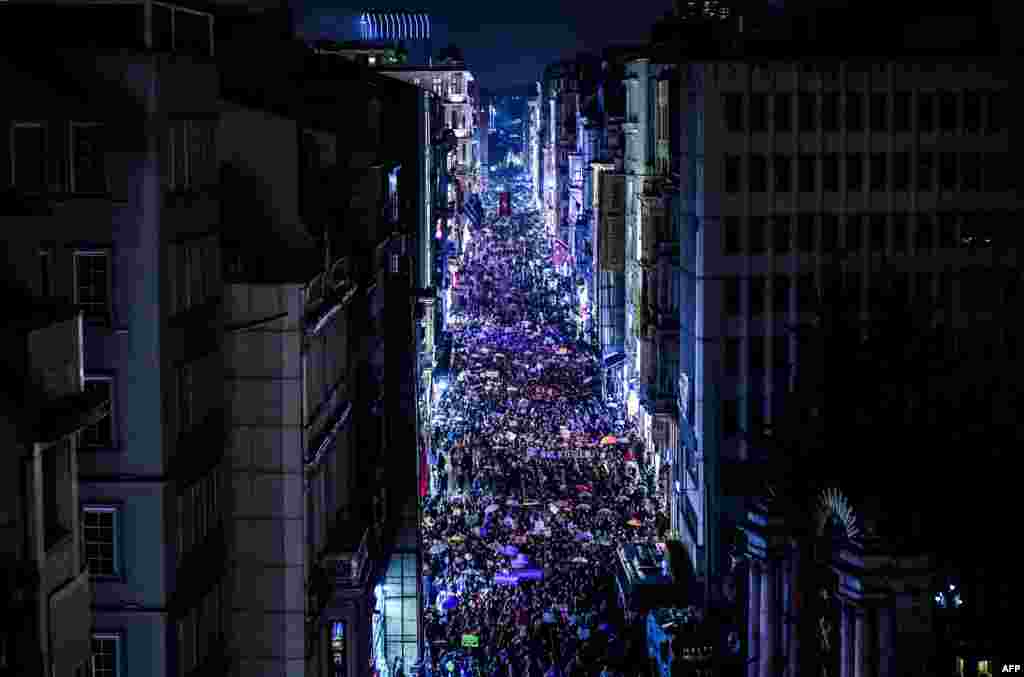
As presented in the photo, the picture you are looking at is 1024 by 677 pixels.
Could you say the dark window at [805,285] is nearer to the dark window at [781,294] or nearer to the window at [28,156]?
the dark window at [781,294]

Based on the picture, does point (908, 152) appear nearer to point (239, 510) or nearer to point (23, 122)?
point (239, 510)

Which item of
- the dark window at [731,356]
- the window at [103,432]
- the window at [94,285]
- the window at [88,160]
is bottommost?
the dark window at [731,356]

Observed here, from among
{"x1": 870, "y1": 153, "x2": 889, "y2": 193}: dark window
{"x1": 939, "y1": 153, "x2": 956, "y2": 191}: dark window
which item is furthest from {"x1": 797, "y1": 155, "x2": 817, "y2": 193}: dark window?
{"x1": 939, "y1": 153, "x2": 956, "y2": 191}: dark window

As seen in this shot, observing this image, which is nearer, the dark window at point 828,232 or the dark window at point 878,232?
the dark window at point 828,232

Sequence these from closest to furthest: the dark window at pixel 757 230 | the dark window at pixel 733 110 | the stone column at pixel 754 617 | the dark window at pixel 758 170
→ the stone column at pixel 754 617, the dark window at pixel 733 110, the dark window at pixel 758 170, the dark window at pixel 757 230

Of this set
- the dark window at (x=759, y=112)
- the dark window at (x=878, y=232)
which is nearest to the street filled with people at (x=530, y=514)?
the dark window at (x=878, y=232)

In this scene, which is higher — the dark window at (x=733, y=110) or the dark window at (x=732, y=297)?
the dark window at (x=733, y=110)

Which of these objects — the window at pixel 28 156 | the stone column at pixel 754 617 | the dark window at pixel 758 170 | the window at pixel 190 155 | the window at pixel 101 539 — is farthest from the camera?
the dark window at pixel 758 170
